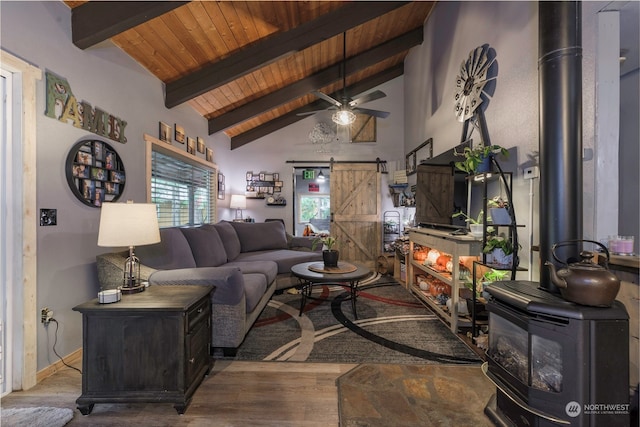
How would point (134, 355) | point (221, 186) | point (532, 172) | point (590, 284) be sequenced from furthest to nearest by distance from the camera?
point (221, 186) → point (532, 172) → point (134, 355) → point (590, 284)

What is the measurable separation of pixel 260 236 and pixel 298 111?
8.98 ft

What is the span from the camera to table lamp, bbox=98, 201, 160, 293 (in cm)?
170

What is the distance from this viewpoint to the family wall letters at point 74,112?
6.38 ft

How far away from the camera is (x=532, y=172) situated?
2.00 metres

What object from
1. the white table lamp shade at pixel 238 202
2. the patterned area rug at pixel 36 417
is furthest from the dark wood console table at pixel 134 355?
the white table lamp shade at pixel 238 202

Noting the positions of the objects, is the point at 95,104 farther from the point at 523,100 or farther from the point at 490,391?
the point at 490,391

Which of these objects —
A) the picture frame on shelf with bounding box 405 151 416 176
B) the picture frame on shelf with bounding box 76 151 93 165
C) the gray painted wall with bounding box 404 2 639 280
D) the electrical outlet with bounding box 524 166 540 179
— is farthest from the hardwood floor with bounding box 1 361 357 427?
the picture frame on shelf with bounding box 405 151 416 176

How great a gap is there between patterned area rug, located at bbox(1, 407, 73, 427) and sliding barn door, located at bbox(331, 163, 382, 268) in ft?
14.6

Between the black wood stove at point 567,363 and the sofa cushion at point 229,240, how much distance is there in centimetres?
335

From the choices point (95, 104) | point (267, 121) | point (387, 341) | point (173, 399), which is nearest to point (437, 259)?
point (387, 341)

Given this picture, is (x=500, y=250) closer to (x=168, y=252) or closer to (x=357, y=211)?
(x=168, y=252)

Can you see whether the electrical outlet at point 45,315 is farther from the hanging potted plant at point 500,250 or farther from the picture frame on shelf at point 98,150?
the hanging potted plant at point 500,250

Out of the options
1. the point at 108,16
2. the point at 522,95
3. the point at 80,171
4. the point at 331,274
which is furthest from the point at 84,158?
the point at 522,95

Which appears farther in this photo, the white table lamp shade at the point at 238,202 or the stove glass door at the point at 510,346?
the white table lamp shade at the point at 238,202
